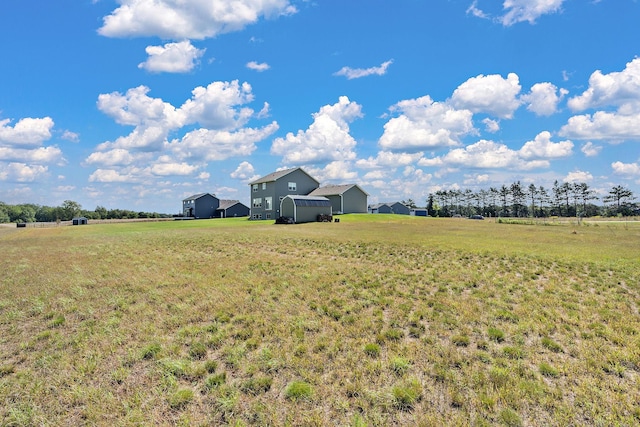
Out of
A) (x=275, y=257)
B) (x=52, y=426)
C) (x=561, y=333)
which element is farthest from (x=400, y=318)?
(x=275, y=257)

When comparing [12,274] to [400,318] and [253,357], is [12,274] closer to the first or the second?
[253,357]

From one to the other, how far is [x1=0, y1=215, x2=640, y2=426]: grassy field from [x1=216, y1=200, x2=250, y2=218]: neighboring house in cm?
5638

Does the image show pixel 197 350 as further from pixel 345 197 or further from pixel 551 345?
pixel 345 197

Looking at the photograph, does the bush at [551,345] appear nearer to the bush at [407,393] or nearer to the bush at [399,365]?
the bush at [399,365]

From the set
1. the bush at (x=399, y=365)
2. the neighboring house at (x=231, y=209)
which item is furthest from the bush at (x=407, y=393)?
the neighboring house at (x=231, y=209)

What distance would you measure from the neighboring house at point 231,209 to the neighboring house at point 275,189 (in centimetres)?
1439

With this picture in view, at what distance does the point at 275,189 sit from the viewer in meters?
48.4

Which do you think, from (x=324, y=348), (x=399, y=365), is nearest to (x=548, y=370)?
(x=399, y=365)

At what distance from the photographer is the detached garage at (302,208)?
3978 centimetres

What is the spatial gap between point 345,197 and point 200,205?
3174 centimetres

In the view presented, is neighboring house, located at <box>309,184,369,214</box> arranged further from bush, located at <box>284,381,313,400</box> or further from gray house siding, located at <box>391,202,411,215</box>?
bush, located at <box>284,381,313,400</box>

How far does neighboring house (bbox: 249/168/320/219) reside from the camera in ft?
159

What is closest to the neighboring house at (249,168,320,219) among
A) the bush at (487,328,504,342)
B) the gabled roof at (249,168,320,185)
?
the gabled roof at (249,168,320,185)

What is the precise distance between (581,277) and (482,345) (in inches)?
268
